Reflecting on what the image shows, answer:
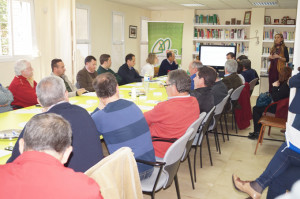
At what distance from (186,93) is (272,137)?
290 centimetres

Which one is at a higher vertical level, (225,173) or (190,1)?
(190,1)

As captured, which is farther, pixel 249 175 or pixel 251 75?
pixel 251 75

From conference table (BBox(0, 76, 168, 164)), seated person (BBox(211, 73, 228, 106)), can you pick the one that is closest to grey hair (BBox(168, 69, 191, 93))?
conference table (BBox(0, 76, 168, 164))

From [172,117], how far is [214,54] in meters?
7.23

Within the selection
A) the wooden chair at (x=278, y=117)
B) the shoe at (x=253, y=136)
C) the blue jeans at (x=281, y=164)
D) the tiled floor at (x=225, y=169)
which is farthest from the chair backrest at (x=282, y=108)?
the blue jeans at (x=281, y=164)

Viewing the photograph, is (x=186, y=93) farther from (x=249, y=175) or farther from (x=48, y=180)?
(x=48, y=180)

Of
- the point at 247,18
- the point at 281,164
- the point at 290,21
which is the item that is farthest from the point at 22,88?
the point at 290,21

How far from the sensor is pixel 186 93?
9.82 ft

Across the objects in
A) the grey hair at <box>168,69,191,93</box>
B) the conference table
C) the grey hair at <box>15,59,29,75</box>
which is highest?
the grey hair at <box>15,59,29,75</box>

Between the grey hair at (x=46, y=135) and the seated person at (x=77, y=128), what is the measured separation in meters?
0.63

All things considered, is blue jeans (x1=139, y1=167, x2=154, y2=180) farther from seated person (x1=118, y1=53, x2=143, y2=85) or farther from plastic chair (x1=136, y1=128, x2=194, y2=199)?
seated person (x1=118, y1=53, x2=143, y2=85)

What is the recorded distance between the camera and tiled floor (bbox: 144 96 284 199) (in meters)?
3.21

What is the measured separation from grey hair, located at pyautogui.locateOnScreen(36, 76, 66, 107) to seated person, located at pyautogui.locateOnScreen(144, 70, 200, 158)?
0.90 m

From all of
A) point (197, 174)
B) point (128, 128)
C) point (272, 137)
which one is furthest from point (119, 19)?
point (128, 128)
